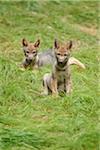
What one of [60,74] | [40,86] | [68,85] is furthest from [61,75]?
[40,86]

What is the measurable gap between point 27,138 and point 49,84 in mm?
2059

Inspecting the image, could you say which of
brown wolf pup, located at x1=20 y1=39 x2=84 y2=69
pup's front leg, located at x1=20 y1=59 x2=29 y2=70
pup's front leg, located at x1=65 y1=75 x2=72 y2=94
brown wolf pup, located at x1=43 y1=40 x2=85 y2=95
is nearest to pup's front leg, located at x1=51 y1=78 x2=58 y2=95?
brown wolf pup, located at x1=43 y1=40 x2=85 y2=95

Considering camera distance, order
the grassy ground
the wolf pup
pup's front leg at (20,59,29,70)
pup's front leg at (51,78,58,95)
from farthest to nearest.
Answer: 1. the wolf pup
2. pup's front leg at (20,59,29,70)
3. pup's front leg at (51,78,58,95)
4. the grassy ground

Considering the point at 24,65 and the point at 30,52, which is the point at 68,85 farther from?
the point at 30,52

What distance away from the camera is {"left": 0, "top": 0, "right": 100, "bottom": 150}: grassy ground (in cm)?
661

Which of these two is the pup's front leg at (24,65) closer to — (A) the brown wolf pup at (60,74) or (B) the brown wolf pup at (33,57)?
(B) the brown wolf pup at (33,57)

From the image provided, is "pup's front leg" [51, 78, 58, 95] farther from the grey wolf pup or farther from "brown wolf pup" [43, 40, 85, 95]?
the grey wolf pup

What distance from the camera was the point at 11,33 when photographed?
1177 centimetres

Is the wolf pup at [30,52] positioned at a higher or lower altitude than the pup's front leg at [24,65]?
higher

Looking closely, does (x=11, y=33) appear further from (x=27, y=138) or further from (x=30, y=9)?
(x=27, y=138)

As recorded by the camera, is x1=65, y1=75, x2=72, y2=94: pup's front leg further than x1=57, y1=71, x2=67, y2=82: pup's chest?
No

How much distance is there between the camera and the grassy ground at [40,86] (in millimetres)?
6605

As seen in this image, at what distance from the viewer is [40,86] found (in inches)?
347

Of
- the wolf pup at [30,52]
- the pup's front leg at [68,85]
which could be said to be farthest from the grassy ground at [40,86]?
the wolf pup at [30,52]
